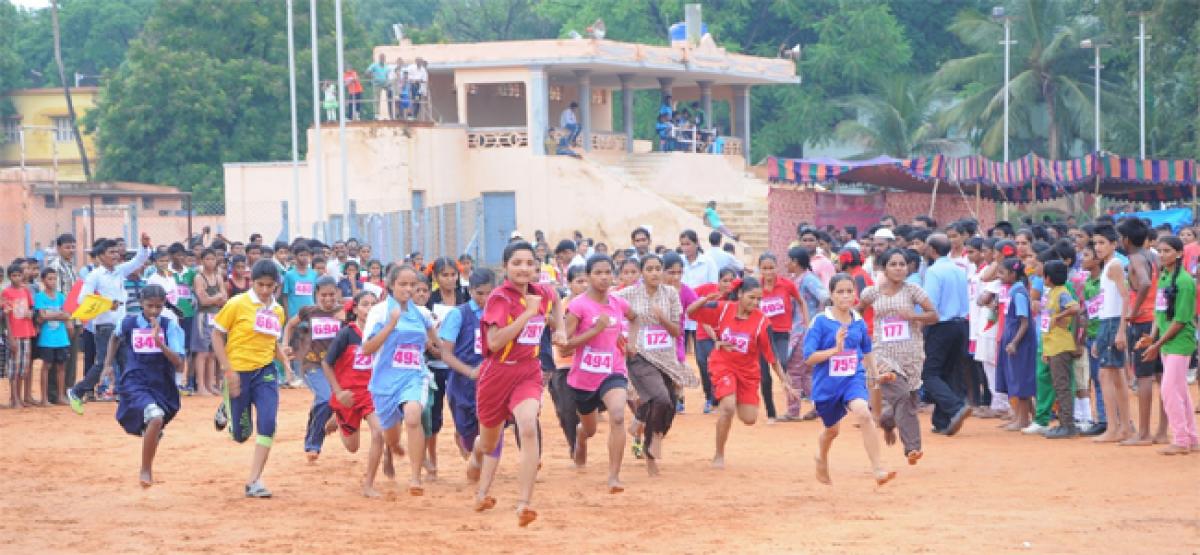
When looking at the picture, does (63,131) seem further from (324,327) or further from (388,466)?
(388,466)

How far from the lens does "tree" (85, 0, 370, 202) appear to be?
167ft

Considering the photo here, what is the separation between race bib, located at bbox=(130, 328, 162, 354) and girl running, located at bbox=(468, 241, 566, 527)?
2.91 metres

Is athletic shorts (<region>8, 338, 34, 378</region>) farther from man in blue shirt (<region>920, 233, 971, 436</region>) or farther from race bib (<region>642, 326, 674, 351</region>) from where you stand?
man in blue shirt (<region>920, 233, 971, 436</region>)

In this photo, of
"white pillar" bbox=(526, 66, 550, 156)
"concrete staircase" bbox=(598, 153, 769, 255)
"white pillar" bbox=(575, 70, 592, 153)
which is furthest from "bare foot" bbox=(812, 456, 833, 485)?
"white pillar" bbox=(575, 70, 592, 153)

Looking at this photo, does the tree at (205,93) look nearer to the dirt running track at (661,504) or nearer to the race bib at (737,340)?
the dirt running track at (661,504)

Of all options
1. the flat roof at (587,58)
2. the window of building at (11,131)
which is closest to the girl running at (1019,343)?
the flat roof at (587,58)

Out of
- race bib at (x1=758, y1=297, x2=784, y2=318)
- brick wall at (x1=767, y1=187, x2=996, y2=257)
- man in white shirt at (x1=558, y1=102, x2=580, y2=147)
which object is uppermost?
man in white shirt at (x1=558, y1=102, x2=580, y2=147)

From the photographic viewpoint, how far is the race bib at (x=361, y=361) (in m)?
11.8

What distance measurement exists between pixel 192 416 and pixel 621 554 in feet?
32.5

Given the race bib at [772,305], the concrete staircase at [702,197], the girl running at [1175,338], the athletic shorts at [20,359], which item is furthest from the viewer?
the concrete staircase at [702,197]

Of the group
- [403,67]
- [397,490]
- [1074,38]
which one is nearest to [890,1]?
[1074,38]

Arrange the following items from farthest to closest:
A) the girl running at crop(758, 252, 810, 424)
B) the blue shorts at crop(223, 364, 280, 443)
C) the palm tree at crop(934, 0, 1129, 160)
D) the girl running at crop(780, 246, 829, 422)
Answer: the palm tree at crop(934, 0, 1129, 160) → the girl running at crop(780, 246, 829, 422) → the girl running at crop(758, 252, 810, 424) → the blue shorts at crop(223, 364, 280, 443)

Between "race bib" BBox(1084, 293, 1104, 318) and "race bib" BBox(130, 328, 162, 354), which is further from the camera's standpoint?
"race bib" BBox(1084, 293, 1104, 318)

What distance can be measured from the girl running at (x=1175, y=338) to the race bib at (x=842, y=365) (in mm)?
2963
